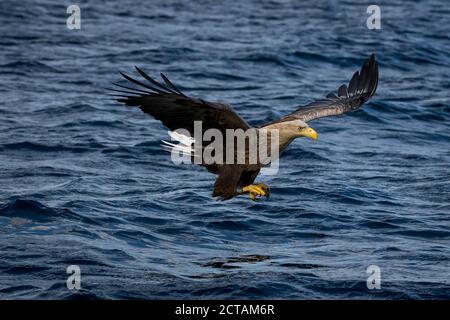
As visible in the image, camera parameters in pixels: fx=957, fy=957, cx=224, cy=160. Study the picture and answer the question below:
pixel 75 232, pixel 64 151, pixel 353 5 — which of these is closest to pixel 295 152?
pixel 64 151

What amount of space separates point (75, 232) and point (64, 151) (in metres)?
3.37

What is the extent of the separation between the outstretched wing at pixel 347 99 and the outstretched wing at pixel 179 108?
1.15 m

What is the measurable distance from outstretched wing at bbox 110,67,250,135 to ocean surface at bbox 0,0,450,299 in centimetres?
128

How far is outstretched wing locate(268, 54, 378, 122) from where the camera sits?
9375 mm

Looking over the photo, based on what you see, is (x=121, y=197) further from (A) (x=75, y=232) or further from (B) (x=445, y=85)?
(B) (x=445, y=85)

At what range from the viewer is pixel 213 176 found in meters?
11.8

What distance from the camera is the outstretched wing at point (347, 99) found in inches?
369

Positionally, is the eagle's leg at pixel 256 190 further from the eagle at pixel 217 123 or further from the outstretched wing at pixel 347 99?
the outstretched wing at pixel 347 99

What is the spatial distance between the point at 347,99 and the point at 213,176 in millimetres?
2399
